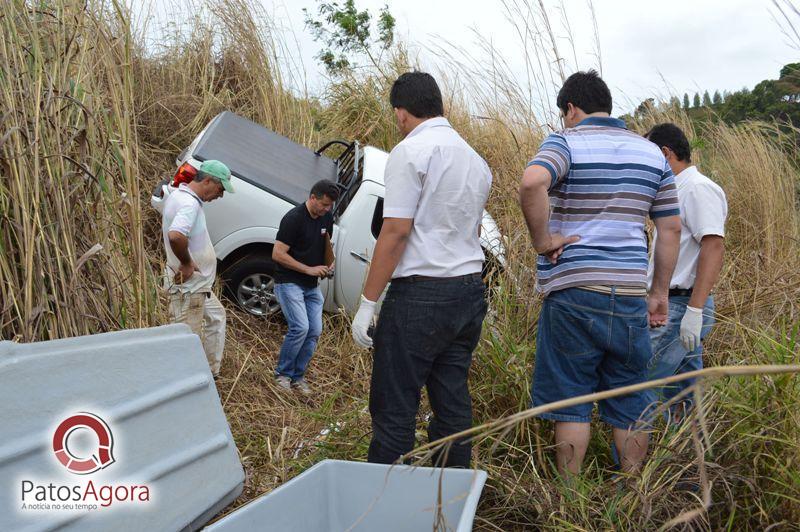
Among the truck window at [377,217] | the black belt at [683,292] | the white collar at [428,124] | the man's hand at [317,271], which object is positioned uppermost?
the white collar at [428,124]

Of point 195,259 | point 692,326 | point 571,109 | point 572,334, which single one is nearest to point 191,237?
point 195,259

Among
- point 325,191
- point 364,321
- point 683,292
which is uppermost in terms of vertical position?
point 325,191

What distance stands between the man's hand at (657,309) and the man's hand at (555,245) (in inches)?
23.6

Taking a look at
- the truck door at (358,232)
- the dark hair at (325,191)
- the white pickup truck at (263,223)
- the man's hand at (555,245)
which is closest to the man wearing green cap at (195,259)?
the dark hair at (325,191)

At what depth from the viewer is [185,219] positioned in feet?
15.8

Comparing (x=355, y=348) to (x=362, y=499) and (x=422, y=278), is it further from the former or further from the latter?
Answer: (x=362, y=499)

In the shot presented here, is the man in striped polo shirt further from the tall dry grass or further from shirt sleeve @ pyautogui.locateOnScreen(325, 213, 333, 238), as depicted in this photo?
shirt sleeve @ pyautogui.locateOnScreen(325, 213, 333, 238)

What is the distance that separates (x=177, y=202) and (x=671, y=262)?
320 centimetres

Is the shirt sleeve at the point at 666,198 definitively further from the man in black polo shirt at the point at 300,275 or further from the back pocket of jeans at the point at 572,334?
the man in black polo shirt at the point at 300,275

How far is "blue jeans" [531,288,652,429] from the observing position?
2922 mm

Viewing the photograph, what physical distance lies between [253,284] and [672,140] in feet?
12.6

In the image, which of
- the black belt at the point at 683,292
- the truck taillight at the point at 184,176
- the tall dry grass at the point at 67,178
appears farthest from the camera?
the truck taillight at the point at 184,176

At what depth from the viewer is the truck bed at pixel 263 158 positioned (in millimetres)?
6445

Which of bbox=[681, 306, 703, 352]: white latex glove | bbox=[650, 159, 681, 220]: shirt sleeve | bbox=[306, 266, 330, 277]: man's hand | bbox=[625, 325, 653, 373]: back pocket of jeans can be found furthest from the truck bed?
bbox=[625, 325, 653, 373]: back pocket of jeans
